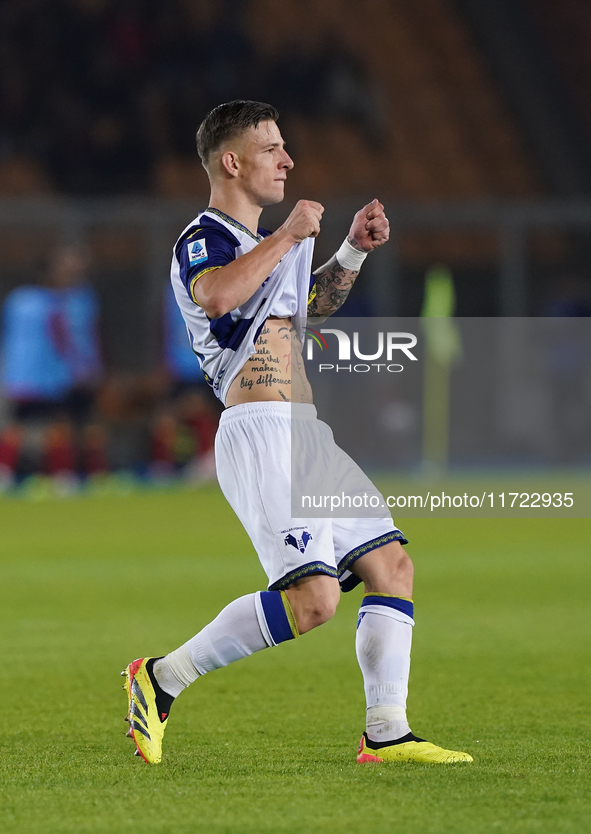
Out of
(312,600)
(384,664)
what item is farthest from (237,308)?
(384,664)

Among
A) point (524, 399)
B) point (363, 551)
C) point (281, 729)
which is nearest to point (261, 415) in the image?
point (363, 551)

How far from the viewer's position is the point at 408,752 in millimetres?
4203

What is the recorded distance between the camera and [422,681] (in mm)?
5840

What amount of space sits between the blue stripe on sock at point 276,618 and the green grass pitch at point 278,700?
405 mm

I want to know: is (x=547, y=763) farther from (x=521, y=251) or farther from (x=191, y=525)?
(x=521, y=251)

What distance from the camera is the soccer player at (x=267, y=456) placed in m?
4.18

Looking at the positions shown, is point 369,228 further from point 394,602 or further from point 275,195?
point 394,602

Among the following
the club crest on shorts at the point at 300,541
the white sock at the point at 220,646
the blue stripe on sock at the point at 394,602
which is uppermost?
the club crest on shorts at the point at 300,541

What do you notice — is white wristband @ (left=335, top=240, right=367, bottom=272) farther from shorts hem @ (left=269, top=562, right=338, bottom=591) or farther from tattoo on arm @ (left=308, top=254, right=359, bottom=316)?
shorts hem @ (left=269, top=562, right=338, bottom=591)

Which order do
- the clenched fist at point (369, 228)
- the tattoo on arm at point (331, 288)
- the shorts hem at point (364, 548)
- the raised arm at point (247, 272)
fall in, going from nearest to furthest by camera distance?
the raised arm at point (247, 272) < the shorts hem at point (364, 548) < the clenched fist at point (369, 228) < the tattoo on arm at point (331, 288)

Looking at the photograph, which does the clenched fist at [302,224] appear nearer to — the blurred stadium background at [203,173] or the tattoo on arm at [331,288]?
the tattoo on arm at [331,288]

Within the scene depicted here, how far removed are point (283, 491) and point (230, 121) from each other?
4.14ft

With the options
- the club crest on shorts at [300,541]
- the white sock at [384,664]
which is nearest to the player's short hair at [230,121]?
the club crest on shorts at [300,541]

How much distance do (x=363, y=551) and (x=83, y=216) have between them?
13079mm
